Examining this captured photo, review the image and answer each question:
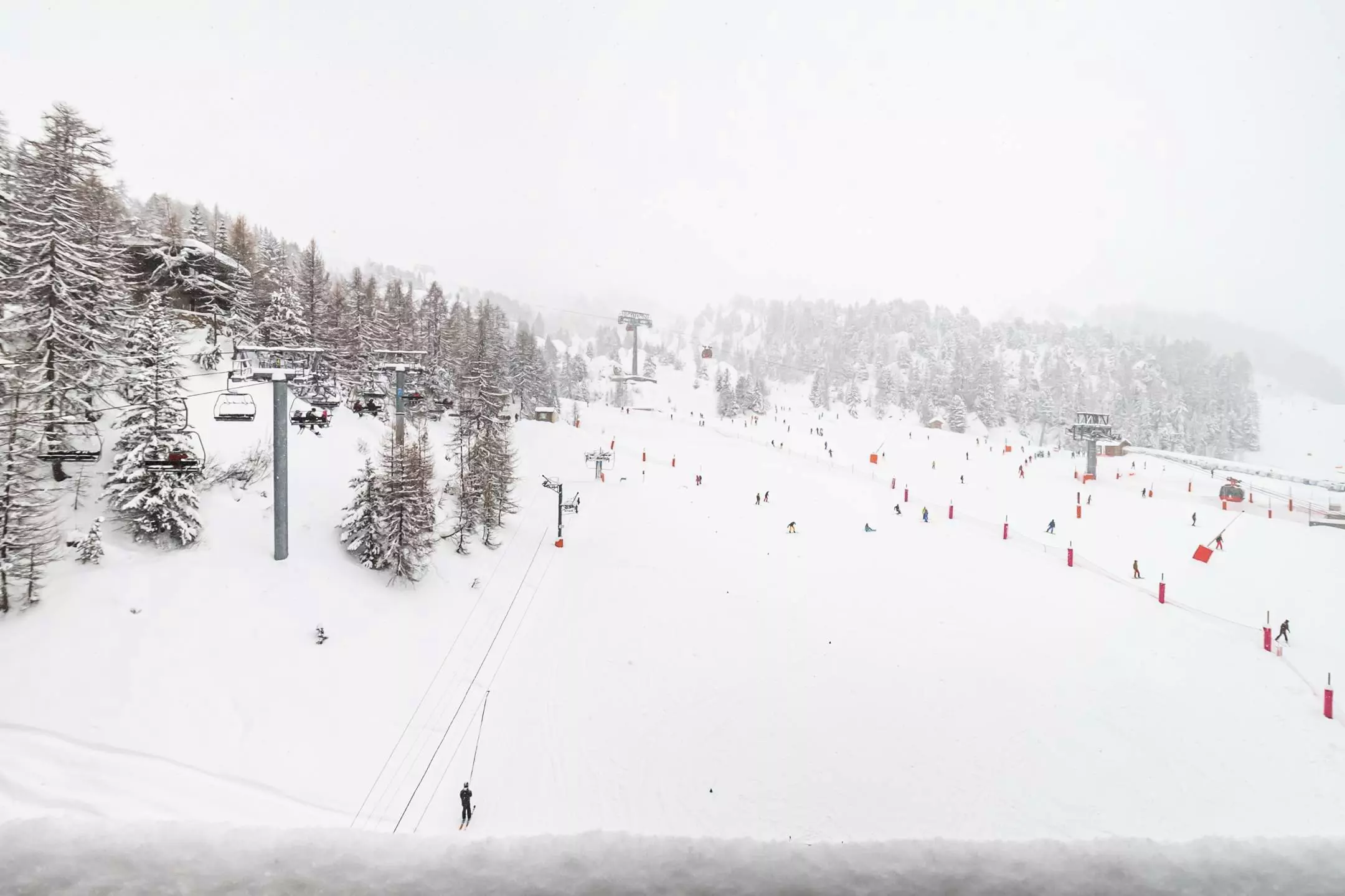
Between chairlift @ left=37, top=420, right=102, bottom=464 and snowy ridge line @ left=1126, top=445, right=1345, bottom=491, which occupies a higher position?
chairlift @ left=37, top=420, right=102, bottom=464

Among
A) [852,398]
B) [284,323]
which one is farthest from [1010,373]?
[284,323]

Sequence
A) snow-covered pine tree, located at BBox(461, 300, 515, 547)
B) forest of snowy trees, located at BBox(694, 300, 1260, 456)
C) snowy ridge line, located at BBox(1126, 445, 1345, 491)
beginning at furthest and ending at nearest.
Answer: forest of snowy trees, located at BBox(694, 300, 1260, 456) → snowy ridge line, located at BBox(1126, 445, 1345, 491) → snow-covered pine tree, located at BBox(461, 300, 515, 547)

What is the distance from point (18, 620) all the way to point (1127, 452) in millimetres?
85744

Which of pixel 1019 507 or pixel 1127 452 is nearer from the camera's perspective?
pixel 1019 507

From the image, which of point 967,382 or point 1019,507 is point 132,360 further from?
point 967,382

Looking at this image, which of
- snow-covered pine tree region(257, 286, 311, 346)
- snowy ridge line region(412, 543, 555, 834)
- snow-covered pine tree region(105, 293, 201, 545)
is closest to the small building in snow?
snowy ridge line region(412, 543, 555, 834)

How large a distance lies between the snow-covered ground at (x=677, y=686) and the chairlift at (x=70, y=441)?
2488mm

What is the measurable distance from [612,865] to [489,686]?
1826cm

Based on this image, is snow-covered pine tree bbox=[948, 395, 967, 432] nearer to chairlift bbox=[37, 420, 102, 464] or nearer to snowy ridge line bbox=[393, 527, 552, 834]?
snowy ridge line bbox=[393, 527, 552, 834]

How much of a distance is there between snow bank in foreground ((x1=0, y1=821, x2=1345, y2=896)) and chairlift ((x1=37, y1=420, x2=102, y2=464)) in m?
15.9

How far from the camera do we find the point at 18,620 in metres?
13.0

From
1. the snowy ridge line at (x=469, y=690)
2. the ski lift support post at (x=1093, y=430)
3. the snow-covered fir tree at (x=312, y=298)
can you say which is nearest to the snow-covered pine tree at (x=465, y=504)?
the snowy ridge line at (x=469, y=690)

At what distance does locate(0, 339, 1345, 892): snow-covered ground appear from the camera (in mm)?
12078

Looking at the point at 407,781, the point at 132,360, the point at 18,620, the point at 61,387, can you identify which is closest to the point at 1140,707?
the point at 407,781
